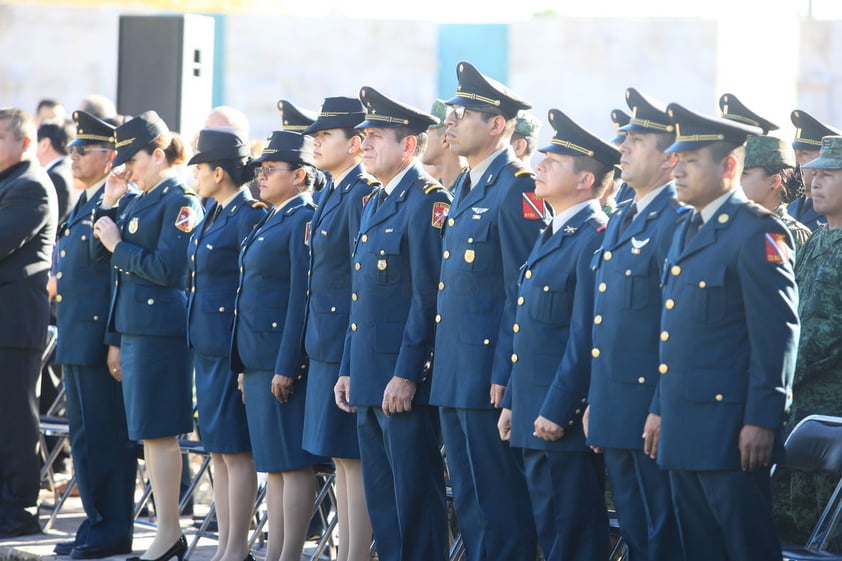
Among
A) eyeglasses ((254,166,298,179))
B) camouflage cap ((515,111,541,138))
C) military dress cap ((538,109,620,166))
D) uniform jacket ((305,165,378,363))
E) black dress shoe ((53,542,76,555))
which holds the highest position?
camouflage cap ((515,111,541,138))

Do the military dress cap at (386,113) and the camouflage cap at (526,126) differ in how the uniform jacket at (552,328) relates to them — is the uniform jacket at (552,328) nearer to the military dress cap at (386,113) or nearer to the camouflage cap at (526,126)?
the military dress cap at (386,113)

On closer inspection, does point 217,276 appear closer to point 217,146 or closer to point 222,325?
point 222,325

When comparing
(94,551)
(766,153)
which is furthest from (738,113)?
(94,551)

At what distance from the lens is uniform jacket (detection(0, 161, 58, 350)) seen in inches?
328

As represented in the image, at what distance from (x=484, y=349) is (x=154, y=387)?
2.21m

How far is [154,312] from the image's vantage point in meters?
7.38

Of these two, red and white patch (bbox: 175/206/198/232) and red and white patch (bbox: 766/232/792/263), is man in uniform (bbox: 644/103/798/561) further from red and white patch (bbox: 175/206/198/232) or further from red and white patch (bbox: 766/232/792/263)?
red and white patch (bbox: 175/206/198/232)

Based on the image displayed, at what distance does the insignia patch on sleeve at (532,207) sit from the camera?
5.89m

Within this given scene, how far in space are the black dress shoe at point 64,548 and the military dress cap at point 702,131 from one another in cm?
427

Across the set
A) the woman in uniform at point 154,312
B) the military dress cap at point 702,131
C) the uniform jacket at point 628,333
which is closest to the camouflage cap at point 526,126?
the woman in uniform at point 154,312

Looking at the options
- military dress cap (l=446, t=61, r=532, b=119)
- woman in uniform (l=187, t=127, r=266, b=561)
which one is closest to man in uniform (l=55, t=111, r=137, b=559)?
woman in uniform (l=187, t=127, r=266, b=561)

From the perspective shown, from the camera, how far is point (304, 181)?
23.3ft

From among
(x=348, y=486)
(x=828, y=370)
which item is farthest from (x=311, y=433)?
(x=828, y=370)

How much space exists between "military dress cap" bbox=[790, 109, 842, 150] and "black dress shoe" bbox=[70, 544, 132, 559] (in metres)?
4.10
